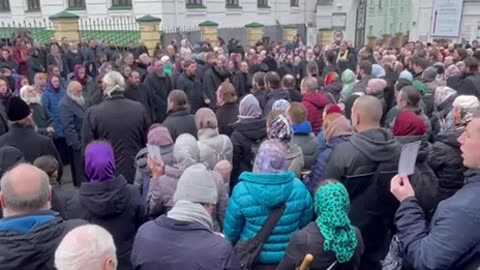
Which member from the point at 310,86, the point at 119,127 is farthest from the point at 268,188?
the point at 310,86

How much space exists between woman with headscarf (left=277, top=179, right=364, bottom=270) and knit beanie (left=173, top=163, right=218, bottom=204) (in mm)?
593

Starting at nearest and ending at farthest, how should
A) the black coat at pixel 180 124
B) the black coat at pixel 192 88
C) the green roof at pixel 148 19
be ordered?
the black coat at pixel 180 124 → the black coat at pixel 192 88 → the green roof at pixel 148 19

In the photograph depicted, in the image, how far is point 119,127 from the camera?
5.43m

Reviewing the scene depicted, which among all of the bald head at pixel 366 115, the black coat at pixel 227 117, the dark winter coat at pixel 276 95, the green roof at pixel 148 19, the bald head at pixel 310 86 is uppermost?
the green roof at pixel 148 19

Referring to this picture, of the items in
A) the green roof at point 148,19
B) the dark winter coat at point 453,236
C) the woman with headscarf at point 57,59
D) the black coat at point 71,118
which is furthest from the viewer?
the green roof at point 148,19

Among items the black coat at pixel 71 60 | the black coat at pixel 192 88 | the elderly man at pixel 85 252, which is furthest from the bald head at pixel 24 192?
the black coat at pixel 71 60

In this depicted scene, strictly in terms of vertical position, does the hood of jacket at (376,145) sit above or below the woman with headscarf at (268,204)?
above

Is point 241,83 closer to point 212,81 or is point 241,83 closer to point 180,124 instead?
point 212,81

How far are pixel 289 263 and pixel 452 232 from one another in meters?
0.97

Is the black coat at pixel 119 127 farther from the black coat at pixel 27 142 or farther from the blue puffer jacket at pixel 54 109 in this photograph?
the blue puffer jacket at pixel 54 109

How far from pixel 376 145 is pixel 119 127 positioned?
297cm

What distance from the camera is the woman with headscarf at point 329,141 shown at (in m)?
4.18

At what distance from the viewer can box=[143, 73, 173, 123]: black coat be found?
8500mm

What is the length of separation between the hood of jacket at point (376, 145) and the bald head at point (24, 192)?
7.77 ft
